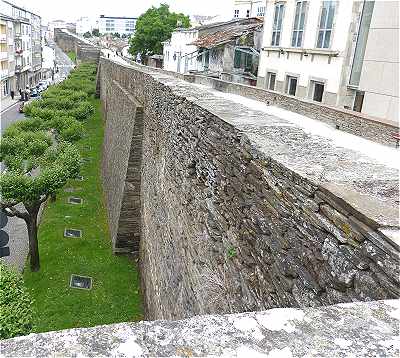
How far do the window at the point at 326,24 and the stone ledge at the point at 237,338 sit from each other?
14904mm

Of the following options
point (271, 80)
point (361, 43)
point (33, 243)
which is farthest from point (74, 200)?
point (361, 43)

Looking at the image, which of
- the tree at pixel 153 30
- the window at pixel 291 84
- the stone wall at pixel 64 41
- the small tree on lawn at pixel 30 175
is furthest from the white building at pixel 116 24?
the small tree on lawn at pixel 30 175

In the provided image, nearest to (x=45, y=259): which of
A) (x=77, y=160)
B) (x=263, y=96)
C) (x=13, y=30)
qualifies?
(x=77, y=160)

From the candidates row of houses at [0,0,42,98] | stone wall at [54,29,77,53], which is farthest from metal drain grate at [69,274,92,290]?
stone wall at [54,29,77,53]

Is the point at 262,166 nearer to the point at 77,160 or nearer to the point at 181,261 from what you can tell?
the point at 181,261

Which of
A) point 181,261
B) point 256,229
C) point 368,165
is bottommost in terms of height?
point 181,261

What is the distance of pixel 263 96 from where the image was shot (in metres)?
12.5

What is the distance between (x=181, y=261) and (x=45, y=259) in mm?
6503

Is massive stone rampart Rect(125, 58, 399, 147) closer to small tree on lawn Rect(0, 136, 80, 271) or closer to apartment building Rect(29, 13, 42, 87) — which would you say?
small tree on lawn Rect(0, 136, 80, 271)

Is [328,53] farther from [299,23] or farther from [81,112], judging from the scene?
[81,112]

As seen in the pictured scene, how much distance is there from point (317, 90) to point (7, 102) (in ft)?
111

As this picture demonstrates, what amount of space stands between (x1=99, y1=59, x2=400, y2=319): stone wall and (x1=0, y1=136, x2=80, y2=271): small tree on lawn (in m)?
4.60

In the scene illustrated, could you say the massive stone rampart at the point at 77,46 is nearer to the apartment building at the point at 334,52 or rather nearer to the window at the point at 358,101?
the apartment building at the point at 334,52

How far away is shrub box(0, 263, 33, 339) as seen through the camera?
218 inches
